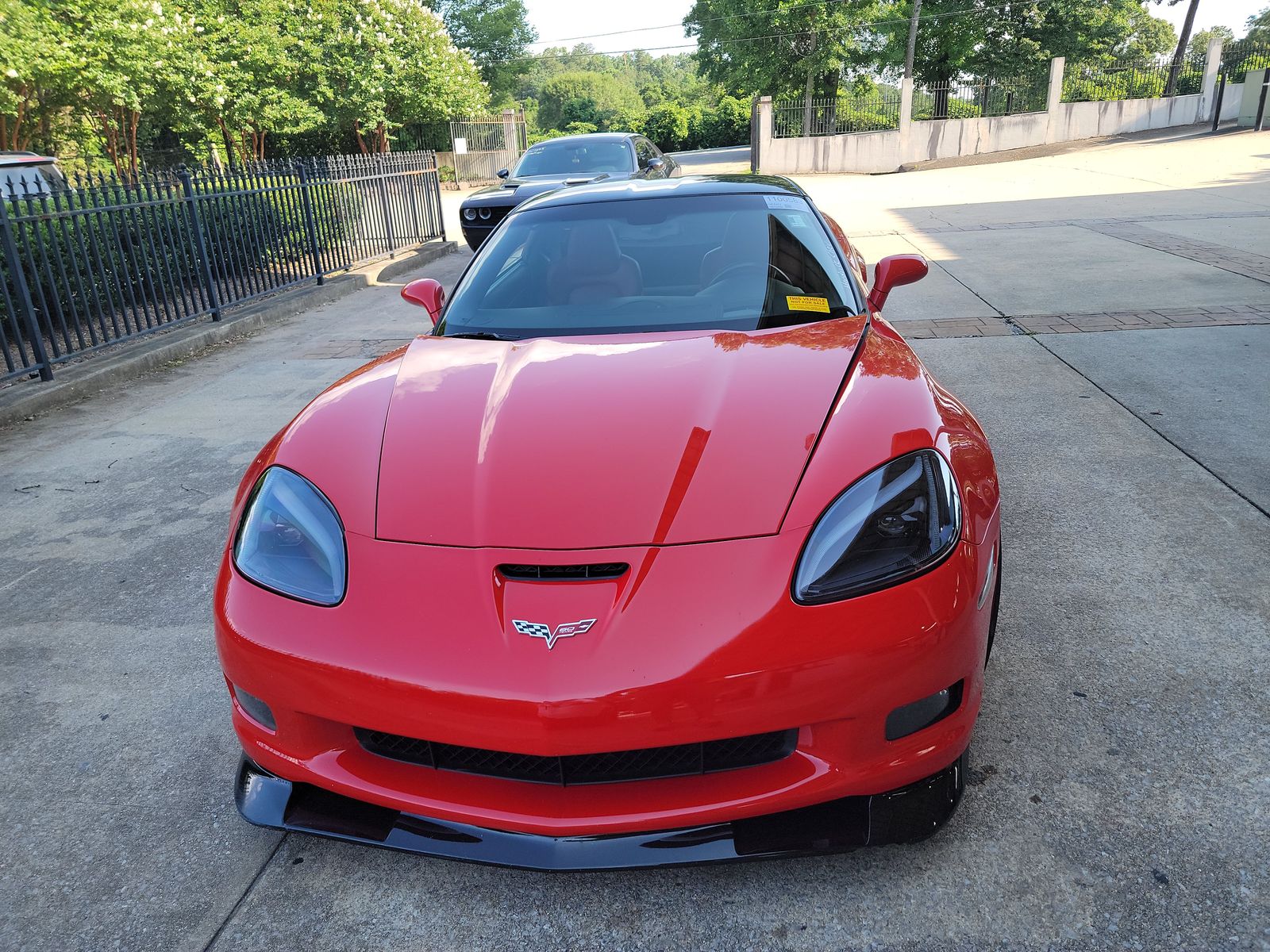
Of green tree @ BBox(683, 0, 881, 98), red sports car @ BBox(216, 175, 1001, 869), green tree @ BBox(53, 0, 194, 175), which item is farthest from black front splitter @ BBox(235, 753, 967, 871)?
green tree @ BBox(683, 0, 881, 98)

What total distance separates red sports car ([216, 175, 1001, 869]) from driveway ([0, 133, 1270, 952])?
0.20 metres

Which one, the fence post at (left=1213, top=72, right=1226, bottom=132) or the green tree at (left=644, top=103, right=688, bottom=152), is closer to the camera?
the fence post at (left=1213, top=72, right=1226, bottom=132)

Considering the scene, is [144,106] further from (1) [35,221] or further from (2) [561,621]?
(2) [561,621]

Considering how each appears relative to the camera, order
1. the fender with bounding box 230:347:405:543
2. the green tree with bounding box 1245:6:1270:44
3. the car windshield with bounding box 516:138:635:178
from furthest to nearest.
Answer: the green tree with bounding box 1245:6:1270:44
the car windshield with bounding box 516:138:635:178
the fender with bounding box 230:347:405:543

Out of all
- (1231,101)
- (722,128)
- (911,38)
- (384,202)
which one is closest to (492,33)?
(722,128)

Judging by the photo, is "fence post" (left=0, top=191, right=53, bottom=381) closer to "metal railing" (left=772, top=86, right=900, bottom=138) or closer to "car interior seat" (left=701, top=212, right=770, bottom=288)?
"car interior seat" (left=701, top=212, right=770, bottom=288)

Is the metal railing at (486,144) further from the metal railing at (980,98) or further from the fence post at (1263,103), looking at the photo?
the fence post at (1263,103)

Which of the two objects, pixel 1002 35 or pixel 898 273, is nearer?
pixel 898 273

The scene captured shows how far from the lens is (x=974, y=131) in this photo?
30.9 meters

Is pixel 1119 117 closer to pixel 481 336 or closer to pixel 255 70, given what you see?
pixel 255 70

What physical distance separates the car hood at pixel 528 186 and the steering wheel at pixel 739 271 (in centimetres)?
773

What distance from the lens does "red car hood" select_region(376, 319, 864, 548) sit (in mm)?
1784

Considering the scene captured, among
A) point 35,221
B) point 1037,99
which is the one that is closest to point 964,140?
point 1037,99

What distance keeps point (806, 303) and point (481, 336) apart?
3.51 ft
